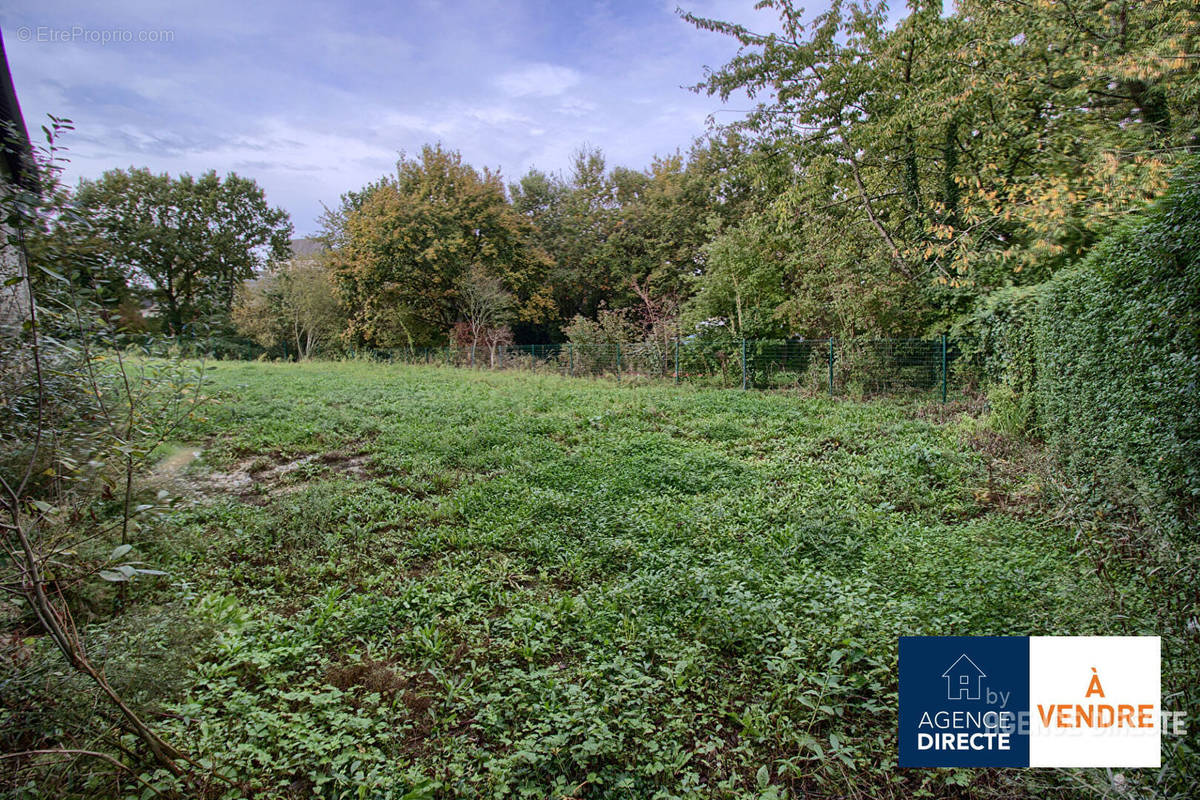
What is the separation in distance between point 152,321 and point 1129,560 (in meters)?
5.30

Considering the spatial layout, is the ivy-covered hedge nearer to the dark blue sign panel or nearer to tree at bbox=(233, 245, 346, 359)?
the dark blue sign panel

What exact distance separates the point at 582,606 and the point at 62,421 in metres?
2.82

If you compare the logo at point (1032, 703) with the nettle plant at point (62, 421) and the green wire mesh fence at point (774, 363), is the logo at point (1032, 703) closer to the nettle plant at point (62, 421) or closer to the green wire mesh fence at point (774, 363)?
the nettle plant at point (62, 421)

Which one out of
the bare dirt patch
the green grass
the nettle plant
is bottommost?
the green grass

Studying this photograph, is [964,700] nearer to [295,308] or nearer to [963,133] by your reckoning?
[963,133]

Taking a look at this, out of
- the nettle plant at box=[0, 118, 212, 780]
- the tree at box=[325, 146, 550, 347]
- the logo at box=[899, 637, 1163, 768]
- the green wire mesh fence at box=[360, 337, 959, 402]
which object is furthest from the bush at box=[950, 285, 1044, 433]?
the tree at box=[325, 146, 550, 347]

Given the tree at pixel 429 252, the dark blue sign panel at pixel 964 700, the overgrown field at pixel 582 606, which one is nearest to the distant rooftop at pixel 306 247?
the tree at pixel 429 252

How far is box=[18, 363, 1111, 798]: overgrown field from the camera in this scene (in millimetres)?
2229

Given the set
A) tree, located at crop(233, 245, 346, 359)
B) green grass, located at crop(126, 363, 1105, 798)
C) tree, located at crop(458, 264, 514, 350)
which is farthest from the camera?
tree, located at crop(233, 245, 346, 359)

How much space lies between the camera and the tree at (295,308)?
25.6m

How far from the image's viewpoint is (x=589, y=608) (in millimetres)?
3340

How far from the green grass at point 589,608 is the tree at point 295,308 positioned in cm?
2162

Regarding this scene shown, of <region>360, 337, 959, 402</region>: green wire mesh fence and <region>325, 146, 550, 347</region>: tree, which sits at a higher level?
<region>325, 146, 550, 347</region>: tree

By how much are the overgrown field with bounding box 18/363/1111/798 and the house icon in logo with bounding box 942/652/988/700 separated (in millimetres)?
275
